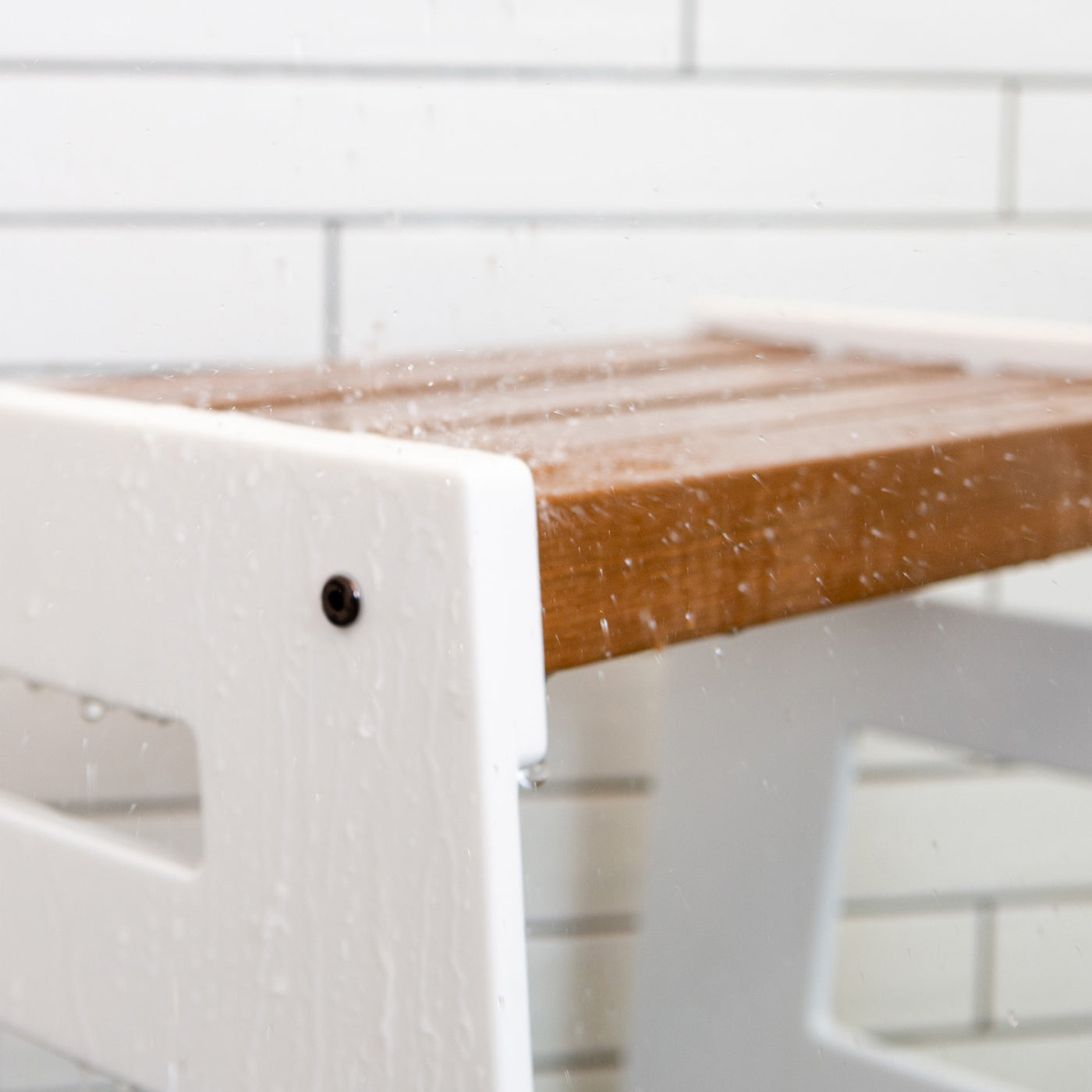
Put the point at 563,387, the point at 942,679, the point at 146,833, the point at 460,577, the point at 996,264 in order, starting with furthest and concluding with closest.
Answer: the point at 996,264 → the point at 146,833 → the point at 942,679 → the point at 563,387 → the point at 460,577

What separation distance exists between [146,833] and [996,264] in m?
0.68

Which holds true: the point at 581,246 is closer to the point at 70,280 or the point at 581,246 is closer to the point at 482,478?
the point at 70,280

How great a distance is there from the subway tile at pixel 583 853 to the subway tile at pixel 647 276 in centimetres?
32

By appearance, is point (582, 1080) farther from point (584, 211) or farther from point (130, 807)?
point (584, 211)

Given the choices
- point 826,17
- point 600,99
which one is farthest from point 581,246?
point 826,17

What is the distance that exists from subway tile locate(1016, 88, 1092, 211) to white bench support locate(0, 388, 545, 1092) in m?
0.75

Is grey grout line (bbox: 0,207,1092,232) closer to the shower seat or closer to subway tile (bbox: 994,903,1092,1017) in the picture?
the shower seat

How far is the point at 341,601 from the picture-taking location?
0.38 meters

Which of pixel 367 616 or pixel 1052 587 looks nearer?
pixel 367 616

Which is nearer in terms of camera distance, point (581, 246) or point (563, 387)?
point (563, 387)

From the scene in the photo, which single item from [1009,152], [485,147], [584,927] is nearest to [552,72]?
[485,147]

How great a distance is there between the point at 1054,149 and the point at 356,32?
1.58ft

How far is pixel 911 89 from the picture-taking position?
99 centimetres

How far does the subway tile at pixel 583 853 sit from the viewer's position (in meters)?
1.00
